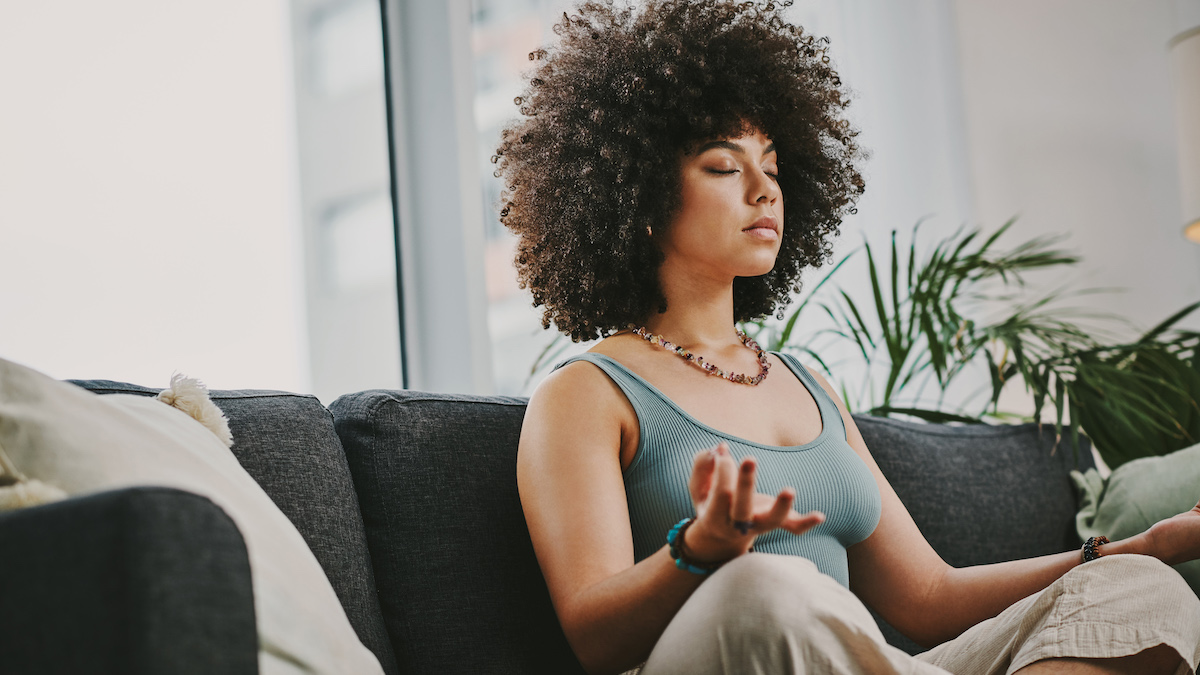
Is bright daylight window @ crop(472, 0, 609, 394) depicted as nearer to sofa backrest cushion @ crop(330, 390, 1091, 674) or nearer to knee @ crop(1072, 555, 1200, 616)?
sofa backrest cushion @ crop(330, 390, 1091, 674)

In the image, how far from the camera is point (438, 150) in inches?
91.5

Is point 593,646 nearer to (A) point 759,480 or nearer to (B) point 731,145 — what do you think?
(A) point 759,480

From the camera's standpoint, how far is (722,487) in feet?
2.37

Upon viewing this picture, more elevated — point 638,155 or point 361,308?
point 638,155

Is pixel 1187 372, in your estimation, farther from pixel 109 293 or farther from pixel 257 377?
pixel 109 293

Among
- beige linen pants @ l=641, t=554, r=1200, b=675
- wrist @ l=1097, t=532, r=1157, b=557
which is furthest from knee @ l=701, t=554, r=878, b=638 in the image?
wrist @ l=1097, t=532, r=1157, b=557

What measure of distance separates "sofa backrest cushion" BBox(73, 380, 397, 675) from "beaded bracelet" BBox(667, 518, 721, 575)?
0.40 metres

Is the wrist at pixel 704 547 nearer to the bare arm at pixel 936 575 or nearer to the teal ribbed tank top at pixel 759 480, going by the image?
the teal ribbed tank top at pixel 759 480

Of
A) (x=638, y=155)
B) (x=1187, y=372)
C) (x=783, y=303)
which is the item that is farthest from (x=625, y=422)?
(x=1187, y=372)

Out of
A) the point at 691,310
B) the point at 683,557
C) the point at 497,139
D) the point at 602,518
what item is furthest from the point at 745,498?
the point at 497,139

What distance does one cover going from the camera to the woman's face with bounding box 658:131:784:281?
49.8 inches

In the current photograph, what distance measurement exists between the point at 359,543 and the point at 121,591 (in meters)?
0.58

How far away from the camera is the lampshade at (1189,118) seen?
8.39ft

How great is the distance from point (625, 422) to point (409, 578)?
A: 0.30 m
